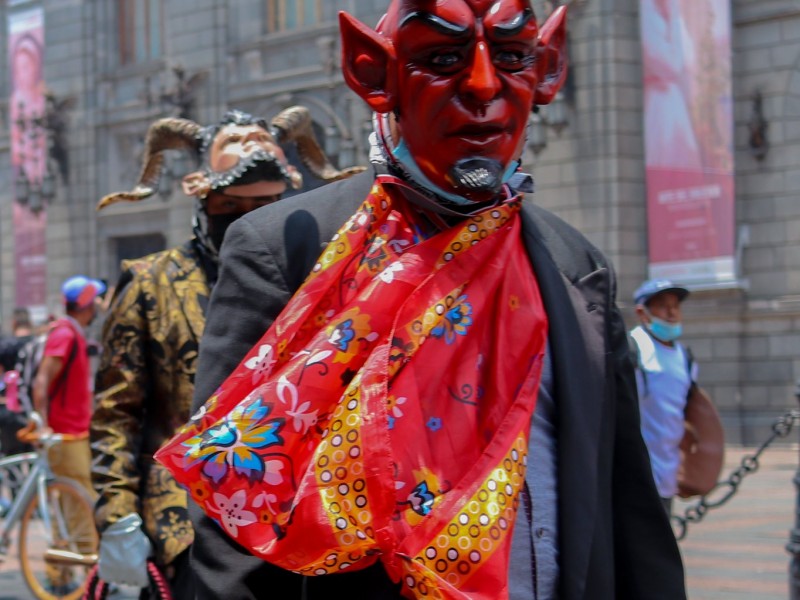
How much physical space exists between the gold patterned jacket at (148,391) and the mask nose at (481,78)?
6.25 ft

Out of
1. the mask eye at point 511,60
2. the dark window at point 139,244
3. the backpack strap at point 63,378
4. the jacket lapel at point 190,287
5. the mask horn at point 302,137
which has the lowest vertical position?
the backpack strap at point 63,378

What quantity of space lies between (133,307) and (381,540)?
2.15 metres

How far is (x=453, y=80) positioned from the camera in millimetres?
2061

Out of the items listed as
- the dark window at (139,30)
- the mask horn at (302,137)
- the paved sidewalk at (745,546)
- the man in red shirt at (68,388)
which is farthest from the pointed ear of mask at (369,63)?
the dark window at (139,30)

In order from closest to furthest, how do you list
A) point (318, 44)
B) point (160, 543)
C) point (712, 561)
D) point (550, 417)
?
point (550, 417) < point (160, 543) < point (712, 561) < point (318, 44)

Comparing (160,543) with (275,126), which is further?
(275,126)

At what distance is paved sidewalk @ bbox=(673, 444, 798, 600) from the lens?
7164 millimetres

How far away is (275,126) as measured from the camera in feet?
14.0

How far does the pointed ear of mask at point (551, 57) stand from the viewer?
220cm

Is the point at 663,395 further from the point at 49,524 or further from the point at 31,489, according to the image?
the point at 31,489

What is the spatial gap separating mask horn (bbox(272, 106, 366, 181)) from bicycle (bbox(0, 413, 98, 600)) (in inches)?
160

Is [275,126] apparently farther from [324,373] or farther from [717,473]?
[717,473]

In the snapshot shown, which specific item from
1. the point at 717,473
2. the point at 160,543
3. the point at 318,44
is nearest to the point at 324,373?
the point at 160,543

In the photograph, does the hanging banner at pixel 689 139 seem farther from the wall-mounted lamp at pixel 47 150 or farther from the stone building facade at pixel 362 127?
the wall-mounted lamp at pixel 47 150
